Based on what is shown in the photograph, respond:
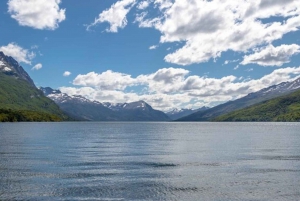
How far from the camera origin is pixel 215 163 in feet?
247

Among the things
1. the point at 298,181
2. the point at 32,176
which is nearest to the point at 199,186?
the point at 298,181

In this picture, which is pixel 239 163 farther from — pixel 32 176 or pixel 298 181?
pixel 32 176

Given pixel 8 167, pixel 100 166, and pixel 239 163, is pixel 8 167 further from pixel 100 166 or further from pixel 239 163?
pixel 239 163

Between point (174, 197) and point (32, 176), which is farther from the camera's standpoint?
point (32, 176)

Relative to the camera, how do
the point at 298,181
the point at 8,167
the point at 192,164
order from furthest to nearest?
1. the point at 192,164
2. the point at 8,167
3. the point at 298,181

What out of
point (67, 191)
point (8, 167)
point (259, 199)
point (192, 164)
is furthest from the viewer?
point (192, 164)

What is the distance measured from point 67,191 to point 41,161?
1260 inches

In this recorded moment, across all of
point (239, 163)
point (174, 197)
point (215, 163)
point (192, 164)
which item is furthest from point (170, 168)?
point (174, 197)

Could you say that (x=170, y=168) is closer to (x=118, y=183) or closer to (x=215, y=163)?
(x=215, y=163)

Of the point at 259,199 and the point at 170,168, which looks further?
the point at 170,168

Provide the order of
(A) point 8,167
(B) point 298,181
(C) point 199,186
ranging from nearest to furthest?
(C) point 199,186
(B) point 298,181
(A) point 8,167

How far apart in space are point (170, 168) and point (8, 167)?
104 ft

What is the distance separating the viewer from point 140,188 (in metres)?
49.5

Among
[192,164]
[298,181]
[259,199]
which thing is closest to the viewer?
[259,199]
